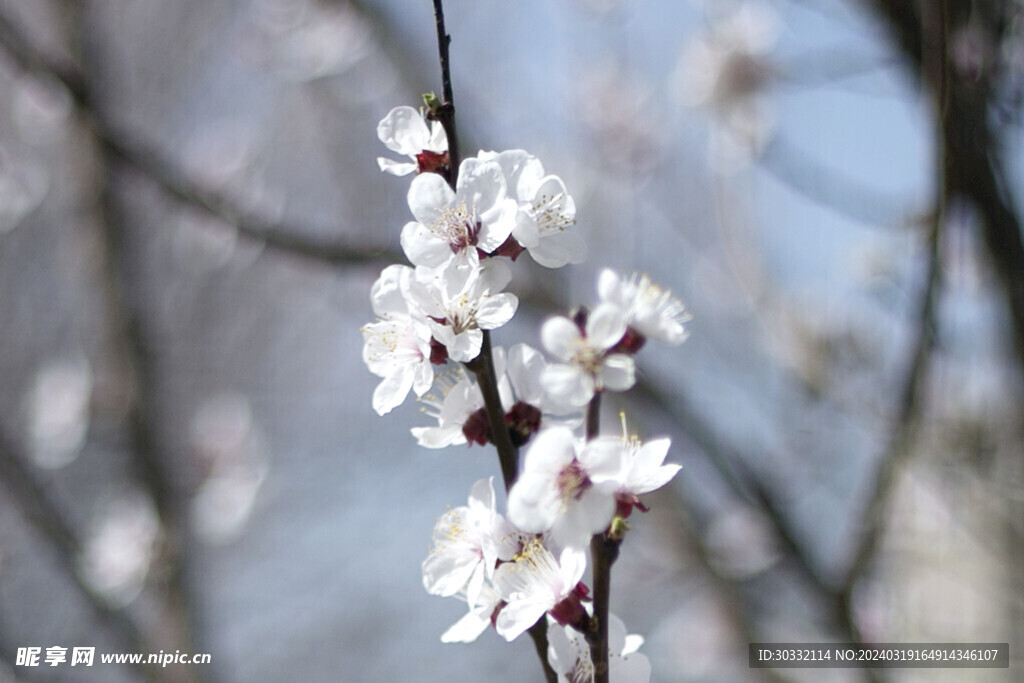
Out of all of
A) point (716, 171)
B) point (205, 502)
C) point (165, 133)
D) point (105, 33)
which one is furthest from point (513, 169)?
point (165, 133)

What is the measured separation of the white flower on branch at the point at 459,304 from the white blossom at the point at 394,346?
0.17ft

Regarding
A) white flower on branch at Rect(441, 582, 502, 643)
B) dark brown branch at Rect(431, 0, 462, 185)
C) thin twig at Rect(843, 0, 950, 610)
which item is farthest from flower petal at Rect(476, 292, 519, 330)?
thin twig at Rect(843, 0, 950, 610)

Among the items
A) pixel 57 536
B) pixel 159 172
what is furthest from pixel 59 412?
pixel 159 172

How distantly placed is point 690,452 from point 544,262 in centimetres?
134

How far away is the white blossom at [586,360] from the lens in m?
0.52

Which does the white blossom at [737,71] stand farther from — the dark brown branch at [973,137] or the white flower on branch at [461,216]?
the white flower on branch at [461,216]

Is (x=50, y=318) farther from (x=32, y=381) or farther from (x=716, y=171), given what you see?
(x=716, y=171)

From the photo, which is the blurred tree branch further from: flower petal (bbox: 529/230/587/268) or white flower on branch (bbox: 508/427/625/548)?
white flower on branch (bbox: 508/427/625/548)

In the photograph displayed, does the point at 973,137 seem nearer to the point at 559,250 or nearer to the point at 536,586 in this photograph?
the point at 559,250

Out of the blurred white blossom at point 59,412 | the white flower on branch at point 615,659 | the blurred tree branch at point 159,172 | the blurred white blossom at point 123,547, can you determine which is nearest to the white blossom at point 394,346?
the white flower on branch at point 615,659

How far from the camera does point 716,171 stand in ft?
7.57

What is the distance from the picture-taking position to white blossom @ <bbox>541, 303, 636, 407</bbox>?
52 centimetres

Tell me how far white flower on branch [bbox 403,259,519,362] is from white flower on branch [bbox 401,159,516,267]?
0.01 meters

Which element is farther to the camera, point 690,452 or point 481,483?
point 690,452
